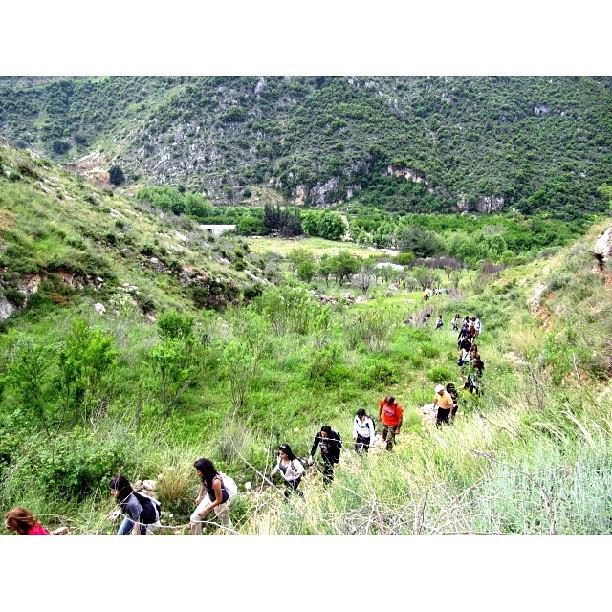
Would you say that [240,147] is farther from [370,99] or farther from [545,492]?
[545,492]

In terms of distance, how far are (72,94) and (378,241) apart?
2567 inches

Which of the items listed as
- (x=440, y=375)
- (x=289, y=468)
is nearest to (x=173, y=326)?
(x=289, y=468)

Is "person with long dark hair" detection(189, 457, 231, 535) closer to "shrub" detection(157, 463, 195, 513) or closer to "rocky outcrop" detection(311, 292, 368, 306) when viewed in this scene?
"shrub" detection(157, 463, 195, 513)

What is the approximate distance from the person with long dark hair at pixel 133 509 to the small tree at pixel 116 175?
65.1 metres

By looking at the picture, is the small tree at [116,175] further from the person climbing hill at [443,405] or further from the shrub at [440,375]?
the person climbing hill at [443,405]

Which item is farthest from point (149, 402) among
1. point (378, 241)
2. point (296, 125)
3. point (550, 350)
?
point (296, 125)

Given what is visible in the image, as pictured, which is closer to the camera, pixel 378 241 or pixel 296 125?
pixel 378 241

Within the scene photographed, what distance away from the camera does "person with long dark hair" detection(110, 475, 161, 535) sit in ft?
12.9

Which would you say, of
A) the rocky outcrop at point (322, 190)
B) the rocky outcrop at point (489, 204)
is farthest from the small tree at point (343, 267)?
the rocky outcrop at point (322, 190)

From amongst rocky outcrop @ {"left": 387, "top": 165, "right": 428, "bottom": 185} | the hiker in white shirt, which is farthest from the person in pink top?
rocky outcrop @ {"left": 387, "top": 165, "right": 428, "bottom": 185}

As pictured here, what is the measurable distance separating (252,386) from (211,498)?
4.57 meters

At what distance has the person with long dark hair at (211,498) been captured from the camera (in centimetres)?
407

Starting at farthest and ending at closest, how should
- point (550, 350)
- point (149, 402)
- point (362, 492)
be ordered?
point (550, 350) < point (149, 402) < point (362, 492)

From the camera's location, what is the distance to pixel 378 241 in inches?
2264
